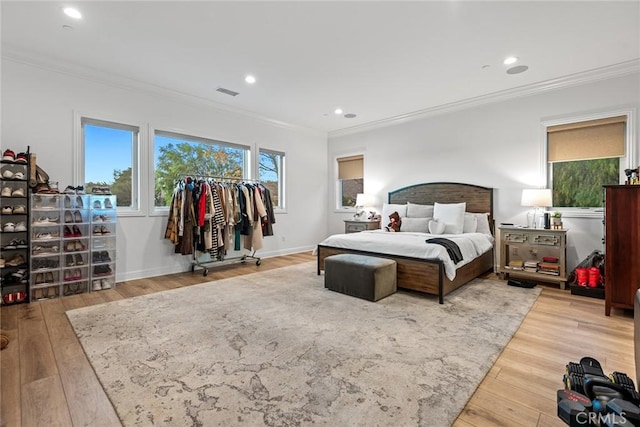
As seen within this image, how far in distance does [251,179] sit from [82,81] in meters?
2.77

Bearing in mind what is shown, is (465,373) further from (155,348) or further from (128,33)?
(128,33)

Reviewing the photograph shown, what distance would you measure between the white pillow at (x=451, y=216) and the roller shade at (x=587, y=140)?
141cm

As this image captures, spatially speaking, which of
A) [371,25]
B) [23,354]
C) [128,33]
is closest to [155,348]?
[23,354]

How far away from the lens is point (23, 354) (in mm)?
2197

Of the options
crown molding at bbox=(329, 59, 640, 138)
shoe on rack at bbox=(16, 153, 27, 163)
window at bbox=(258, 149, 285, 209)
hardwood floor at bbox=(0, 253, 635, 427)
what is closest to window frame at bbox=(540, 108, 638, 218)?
crown molding at bbox=(329, 59, 640, 138)

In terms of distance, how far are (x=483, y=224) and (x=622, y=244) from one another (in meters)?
1.89

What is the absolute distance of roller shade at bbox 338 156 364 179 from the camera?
6824 millimetres

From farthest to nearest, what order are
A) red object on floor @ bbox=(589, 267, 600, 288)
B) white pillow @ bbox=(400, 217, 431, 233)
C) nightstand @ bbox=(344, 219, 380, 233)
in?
nightstand @ bbox=(344, 219, 380, 233)
white pillow @ bbox=(400, 217, 431, 233)
red object on floor @ bbox=(589, 267, 600, 288)

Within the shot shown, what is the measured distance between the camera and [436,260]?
333cm

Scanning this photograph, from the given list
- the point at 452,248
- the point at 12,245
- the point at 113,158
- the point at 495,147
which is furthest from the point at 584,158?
the point at 12,245

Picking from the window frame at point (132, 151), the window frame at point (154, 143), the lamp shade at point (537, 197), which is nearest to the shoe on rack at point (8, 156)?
the window frame at point (132, 151)

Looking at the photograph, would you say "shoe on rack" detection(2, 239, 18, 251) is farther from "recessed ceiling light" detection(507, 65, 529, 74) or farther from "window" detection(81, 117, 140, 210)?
"recessed ceiling light" detection(507, 65, 529, 74)

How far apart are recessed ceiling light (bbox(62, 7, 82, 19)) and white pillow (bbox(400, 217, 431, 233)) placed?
4751 mm

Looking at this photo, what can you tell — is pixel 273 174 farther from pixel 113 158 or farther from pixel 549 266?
pixel 549 266
